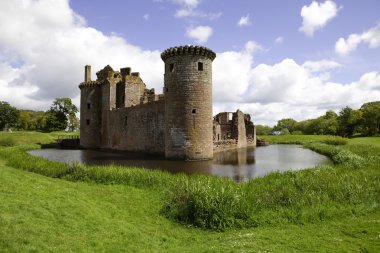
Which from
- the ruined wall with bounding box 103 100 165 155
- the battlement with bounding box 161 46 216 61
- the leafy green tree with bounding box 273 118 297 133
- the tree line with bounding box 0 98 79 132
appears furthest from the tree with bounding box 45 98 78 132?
the leafy green tree with bounding box 273 118 297 133

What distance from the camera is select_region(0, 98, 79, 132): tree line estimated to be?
60.3 m

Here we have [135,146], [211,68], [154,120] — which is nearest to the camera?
[211,68]

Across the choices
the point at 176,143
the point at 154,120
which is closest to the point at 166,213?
the point at 176,143

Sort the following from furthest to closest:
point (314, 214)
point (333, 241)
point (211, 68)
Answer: point (211, 68), point (314, 214), point (333, 241)

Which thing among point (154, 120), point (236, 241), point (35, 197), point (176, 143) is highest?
point (154, 120)

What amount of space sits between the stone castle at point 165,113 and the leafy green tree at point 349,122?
3121 cm

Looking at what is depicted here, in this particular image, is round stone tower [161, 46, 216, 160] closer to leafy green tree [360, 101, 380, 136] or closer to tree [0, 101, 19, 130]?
leafy green tree [360, 101, 380, 136]

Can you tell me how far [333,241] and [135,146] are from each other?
910 inches

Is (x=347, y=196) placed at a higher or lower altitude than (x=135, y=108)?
lower

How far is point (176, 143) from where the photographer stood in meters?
20.0

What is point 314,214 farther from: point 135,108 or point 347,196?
point 135,108

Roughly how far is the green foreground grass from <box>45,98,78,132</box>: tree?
5426cm

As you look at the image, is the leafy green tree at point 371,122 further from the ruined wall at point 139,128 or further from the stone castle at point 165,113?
the ruined wall at point 139,128

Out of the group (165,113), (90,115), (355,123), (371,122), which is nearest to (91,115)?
(90,115)
